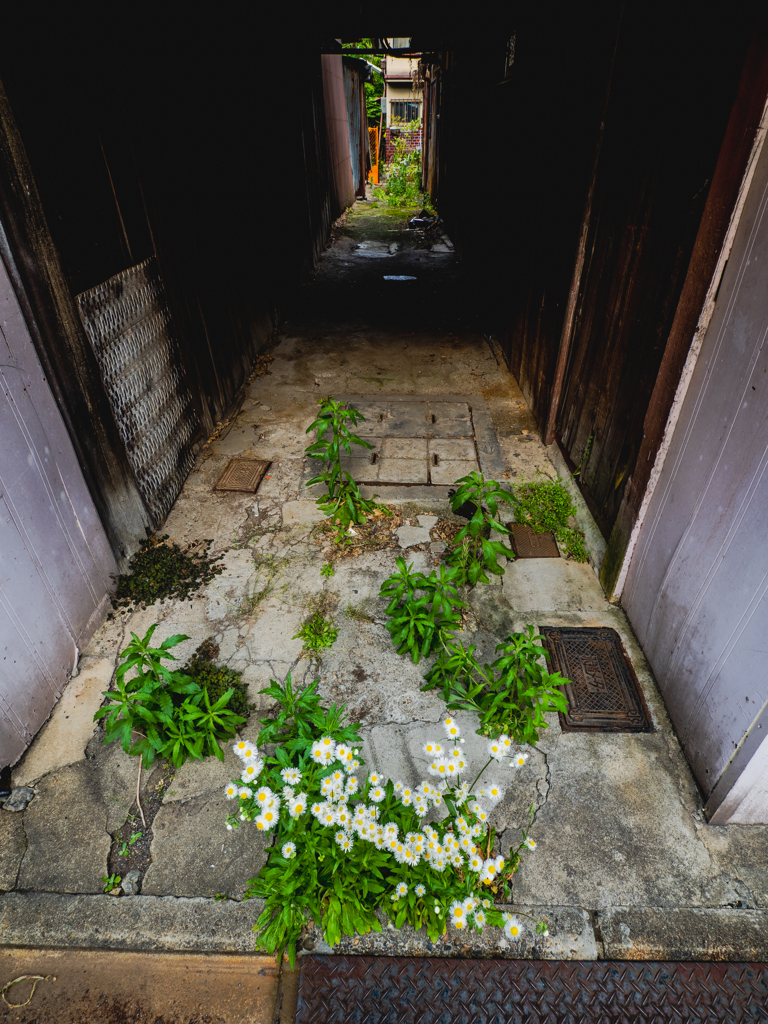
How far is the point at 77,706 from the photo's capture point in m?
2.53

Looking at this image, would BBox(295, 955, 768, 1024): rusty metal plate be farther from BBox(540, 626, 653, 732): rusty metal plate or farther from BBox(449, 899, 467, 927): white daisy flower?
BBox(540, 626, 653, 732): rusty metal plate

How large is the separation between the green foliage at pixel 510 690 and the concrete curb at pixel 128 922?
115 centimetres

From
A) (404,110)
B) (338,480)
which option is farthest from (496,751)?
(404,110)

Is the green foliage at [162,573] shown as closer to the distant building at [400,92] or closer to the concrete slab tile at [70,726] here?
the concrete slab tile at [70,726]

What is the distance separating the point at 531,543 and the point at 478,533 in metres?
0.67

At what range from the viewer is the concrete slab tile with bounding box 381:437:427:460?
4410 mm

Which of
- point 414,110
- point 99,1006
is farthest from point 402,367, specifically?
point 414,110

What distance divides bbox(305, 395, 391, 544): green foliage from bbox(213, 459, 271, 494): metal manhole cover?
65 cm

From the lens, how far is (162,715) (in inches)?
87.4

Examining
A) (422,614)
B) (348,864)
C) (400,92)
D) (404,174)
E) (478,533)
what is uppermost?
(400,92)

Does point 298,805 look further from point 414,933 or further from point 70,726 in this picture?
point 70,726

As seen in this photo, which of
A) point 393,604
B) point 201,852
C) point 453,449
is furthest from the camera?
point 453,449

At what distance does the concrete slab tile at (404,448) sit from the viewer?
441cm

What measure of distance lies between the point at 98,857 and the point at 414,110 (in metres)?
33.9
